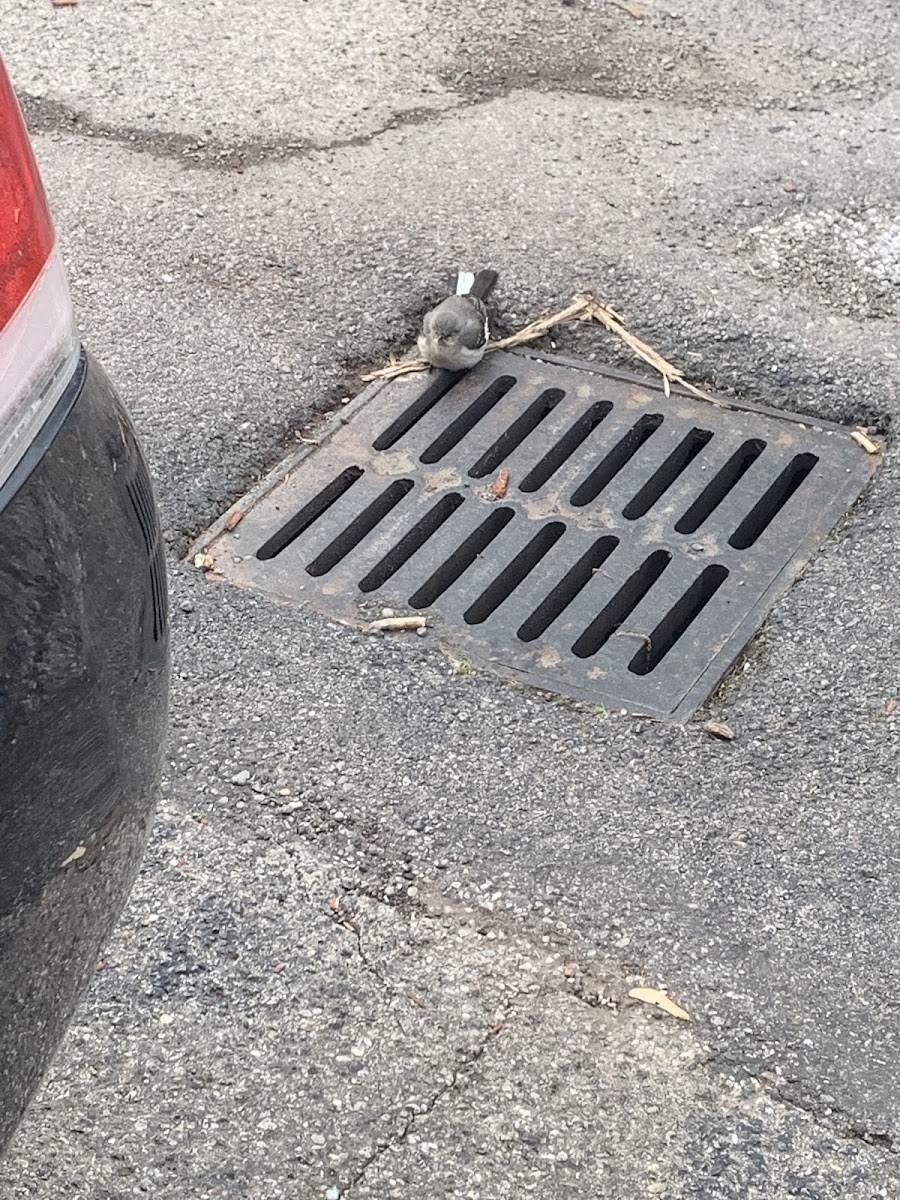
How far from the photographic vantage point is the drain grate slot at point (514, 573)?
2738 mm

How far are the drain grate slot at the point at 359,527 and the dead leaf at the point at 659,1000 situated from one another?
113 cm

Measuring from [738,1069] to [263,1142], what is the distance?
2.09 feet

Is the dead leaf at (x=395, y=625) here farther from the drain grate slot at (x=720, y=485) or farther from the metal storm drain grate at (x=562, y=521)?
the drain grate slot at (x=720, y=485)

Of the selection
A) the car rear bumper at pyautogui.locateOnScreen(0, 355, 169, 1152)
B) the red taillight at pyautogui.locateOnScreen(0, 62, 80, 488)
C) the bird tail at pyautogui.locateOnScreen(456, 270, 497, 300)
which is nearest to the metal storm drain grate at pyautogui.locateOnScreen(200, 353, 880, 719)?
the bird tail at pyautogui.locateOnScreen(456, 270, 497, 300)

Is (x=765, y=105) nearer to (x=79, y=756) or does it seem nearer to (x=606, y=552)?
(x=606, y=552)

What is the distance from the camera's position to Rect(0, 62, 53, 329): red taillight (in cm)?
122

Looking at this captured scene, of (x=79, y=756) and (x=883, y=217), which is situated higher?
(x=79, y=756)

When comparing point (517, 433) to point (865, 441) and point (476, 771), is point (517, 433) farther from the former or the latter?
point (476, 771)

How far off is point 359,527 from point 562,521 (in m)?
0.42

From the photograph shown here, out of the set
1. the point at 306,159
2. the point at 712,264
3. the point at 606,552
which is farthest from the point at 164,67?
the point at 606,552

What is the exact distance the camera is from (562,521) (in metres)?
2.94

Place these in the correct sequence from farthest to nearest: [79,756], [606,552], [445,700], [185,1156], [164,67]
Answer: [164,67], [606,552], [445,700], [185,1156], [79,756]

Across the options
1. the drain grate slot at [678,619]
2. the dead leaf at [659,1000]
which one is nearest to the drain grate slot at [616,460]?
the drain grate slot at [678,619]

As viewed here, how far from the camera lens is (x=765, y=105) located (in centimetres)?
428
